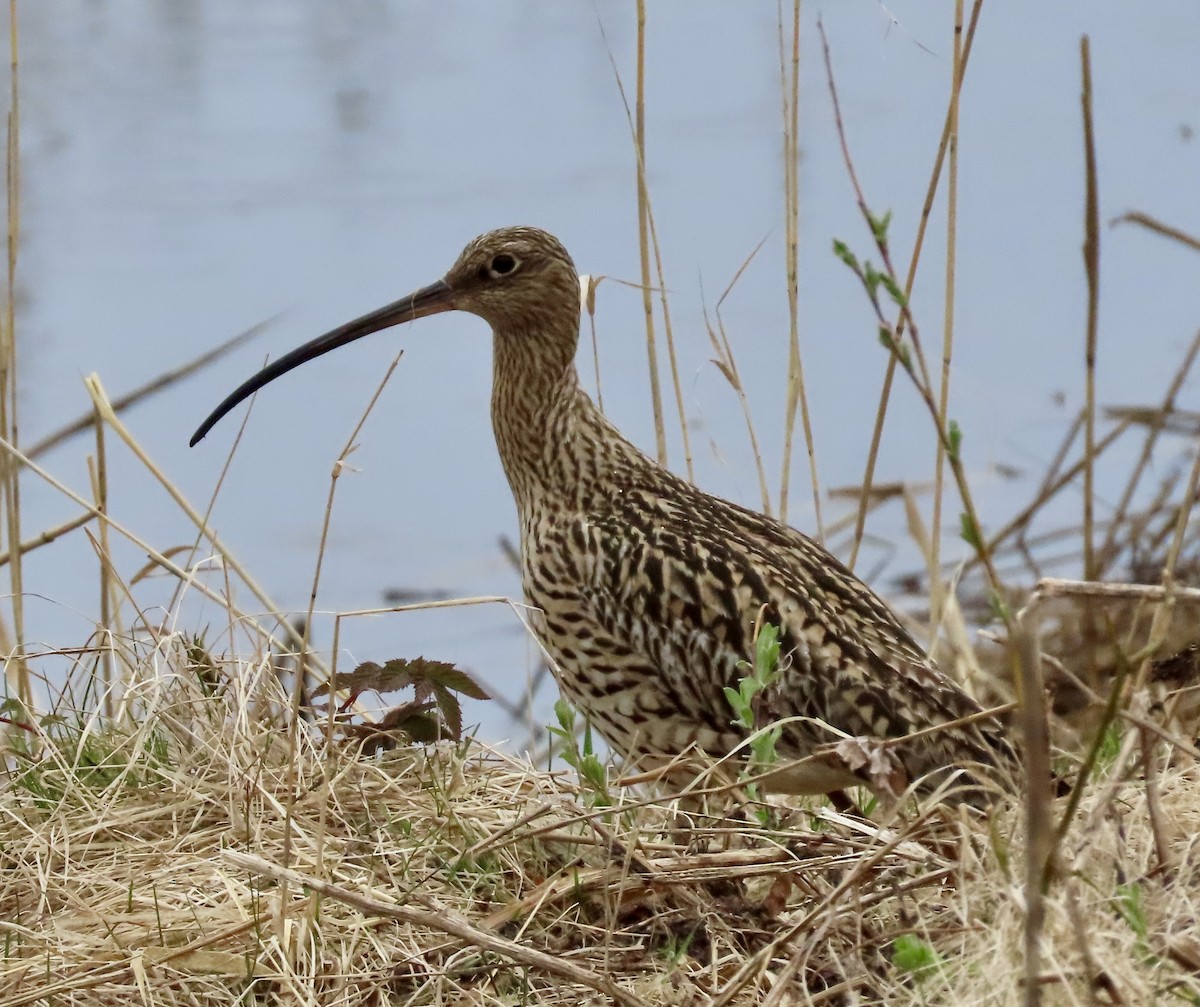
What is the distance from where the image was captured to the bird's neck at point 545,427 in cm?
372

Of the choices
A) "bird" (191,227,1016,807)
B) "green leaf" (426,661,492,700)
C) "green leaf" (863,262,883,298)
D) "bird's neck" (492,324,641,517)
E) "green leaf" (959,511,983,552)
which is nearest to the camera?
"green leaf" (959,511,983,552)

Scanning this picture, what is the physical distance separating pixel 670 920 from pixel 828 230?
14.1 ft

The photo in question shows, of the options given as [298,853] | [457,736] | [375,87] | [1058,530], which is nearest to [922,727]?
[457,736]

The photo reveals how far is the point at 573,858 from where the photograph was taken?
2.62m

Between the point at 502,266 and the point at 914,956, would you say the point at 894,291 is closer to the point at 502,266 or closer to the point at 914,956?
the point at 914,956

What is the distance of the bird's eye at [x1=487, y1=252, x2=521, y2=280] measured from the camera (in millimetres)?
3797

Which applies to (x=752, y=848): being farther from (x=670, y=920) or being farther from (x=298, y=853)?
(x=298, y=853)

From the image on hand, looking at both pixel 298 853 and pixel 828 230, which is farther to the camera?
pixel 828 230

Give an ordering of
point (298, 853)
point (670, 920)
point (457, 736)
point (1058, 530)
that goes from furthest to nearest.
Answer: point (1058, 530), point (457, 736), point (298, 853), point (670, 920)

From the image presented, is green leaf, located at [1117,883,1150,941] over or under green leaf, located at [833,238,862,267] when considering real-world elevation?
under

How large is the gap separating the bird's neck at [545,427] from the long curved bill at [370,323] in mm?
190

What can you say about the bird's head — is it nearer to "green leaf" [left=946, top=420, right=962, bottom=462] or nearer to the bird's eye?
the bird's eye

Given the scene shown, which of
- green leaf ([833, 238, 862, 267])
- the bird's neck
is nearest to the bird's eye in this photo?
the bird's neck

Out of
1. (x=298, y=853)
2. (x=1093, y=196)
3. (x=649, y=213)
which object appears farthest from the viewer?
(x=649, y=213)
